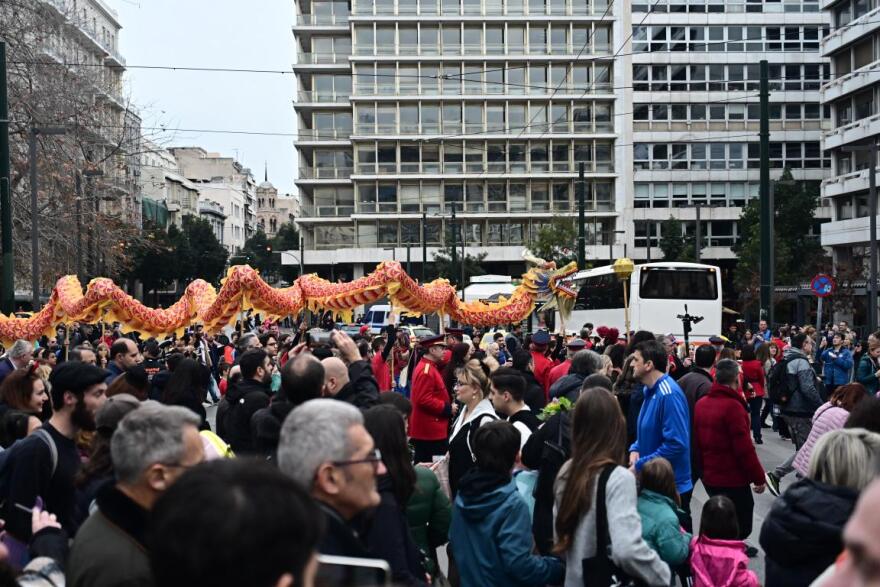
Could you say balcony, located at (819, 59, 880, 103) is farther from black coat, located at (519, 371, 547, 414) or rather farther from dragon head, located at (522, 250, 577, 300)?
black coat, located at (519, 371, 547, 414)

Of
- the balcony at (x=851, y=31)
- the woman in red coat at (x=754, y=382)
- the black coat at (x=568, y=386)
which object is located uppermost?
the balcony at (x=851, y=31)

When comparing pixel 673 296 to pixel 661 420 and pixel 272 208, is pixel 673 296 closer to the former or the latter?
pixel 661 420

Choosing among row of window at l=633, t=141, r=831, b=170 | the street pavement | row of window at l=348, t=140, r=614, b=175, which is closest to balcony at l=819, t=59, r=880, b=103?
row of window at l=633, t=141, r=831, b=170

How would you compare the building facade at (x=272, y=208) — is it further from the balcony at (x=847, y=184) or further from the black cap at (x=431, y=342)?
the black cap at (x=431, y=342)

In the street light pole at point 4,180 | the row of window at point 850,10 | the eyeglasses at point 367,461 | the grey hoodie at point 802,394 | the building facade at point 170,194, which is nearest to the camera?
the eyeglasses at point 367,461

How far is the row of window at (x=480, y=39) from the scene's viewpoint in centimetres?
5906

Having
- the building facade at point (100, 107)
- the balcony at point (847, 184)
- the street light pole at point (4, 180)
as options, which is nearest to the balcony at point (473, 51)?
the balcony at point (847, 184)

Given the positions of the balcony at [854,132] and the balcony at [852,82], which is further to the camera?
the balcony at [852,82]

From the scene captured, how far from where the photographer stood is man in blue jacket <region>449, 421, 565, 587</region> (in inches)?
171

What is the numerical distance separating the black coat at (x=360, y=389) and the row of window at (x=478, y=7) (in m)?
54.9

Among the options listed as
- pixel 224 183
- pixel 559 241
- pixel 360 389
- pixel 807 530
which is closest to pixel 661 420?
pixel 360 389

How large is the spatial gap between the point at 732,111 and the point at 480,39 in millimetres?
15126

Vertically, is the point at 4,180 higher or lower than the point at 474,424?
higher

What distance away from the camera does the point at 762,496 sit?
10227 millimetres
